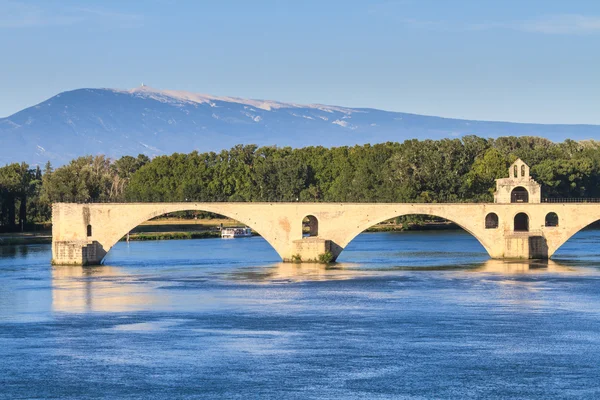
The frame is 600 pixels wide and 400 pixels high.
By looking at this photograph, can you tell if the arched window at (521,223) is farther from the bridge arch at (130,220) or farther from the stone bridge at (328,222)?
the bridge arch at (130,220)

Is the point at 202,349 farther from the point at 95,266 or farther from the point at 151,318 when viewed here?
the point at 95,266

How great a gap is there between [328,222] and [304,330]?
2472 cm

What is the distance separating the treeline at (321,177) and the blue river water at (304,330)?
36354 mm

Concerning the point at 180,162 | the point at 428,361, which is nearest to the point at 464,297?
the point at 428,361

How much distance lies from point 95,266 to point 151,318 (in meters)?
23.4

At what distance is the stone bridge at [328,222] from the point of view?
2657 inches

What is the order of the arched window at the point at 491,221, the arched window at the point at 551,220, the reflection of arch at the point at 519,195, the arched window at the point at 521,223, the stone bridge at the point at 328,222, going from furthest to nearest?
the arched window at the point at 551,220, the reflection of arch at the point at 519,195, the arched window at the point at 521,223, the arched window at the point at 491,221, the stone bridge at the point at 328,222

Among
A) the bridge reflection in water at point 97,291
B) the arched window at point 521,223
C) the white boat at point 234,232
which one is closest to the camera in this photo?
the bridge reflection in water at point 97,291

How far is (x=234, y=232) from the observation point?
346 feet

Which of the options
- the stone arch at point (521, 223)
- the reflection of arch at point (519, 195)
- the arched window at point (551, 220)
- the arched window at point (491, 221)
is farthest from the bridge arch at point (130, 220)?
the arched window at point (551, 220)

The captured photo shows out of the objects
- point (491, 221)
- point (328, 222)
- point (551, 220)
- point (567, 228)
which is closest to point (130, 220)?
point (328, 222)

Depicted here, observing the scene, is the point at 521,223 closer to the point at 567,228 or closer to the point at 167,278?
the point at 567,228

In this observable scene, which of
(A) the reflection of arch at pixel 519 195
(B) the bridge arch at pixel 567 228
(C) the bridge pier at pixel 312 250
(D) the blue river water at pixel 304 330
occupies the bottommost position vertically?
(D) the blue river water at pixel 304 330

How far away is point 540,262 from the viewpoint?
6619 cm
